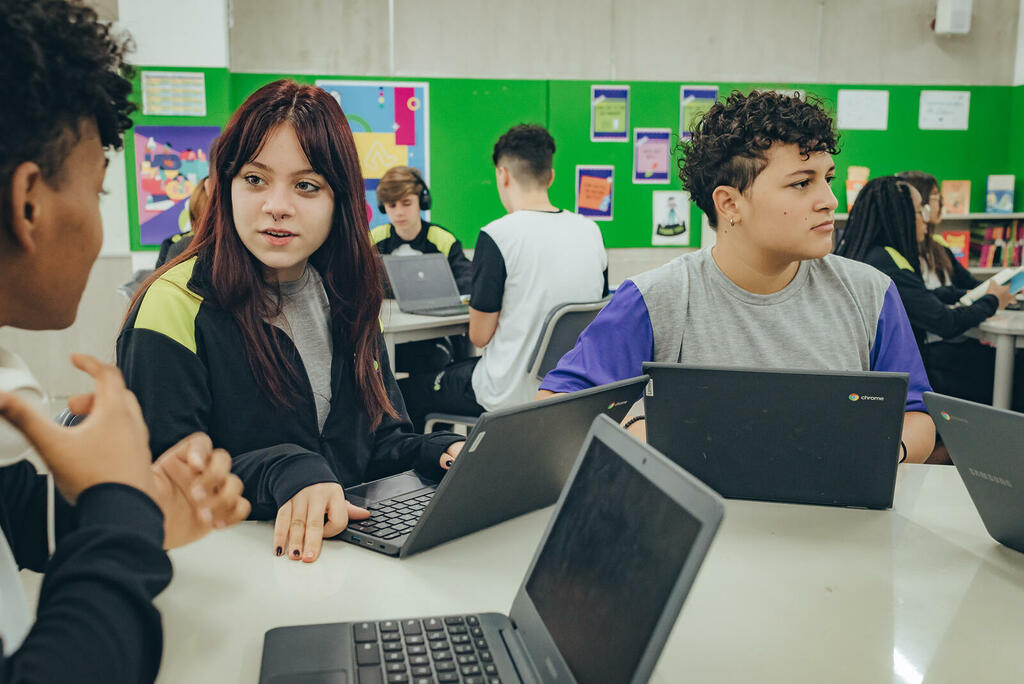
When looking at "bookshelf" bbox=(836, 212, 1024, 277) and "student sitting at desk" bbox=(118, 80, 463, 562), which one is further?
"bookshelf" bbox=(836, 212, 1024, 277)

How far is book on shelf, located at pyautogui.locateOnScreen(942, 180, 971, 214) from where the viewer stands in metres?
5.86

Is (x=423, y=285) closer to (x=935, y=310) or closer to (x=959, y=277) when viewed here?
(x=935, y=310)

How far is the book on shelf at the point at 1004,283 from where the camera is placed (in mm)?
3561

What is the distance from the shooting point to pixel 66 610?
55 cm

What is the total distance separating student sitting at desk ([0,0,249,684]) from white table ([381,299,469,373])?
2287mm

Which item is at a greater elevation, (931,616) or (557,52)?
(557,52)

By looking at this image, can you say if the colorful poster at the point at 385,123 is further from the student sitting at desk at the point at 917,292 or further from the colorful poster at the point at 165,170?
the student sitting at desk at the point at 917,292

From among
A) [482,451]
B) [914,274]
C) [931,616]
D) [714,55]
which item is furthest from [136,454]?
[714,55]

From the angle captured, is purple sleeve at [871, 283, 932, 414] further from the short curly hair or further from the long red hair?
the long red hair

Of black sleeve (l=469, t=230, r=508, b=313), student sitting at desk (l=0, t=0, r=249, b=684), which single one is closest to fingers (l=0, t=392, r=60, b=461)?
student sitting at desk (l=0, t=0, r=249, b=684)

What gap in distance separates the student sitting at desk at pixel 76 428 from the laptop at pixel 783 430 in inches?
26.7

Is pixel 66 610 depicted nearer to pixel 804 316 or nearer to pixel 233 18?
pixel 804 316

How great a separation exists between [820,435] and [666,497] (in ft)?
2.02

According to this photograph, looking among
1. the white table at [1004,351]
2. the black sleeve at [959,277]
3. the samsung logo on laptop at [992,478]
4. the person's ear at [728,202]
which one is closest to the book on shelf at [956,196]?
the black sleeve at [959,277]
